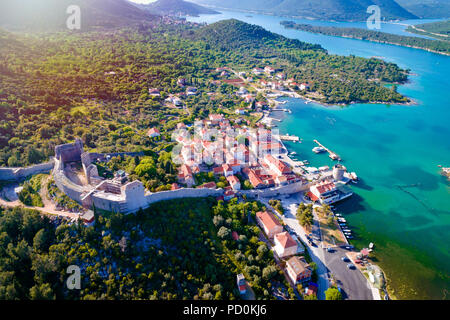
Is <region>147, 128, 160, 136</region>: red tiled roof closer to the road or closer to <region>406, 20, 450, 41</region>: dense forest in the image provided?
the road

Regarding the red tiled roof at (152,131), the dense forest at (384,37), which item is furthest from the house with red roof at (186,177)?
the dense forest at (384,37)

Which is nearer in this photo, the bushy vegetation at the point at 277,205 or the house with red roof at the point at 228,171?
the bushy vegetation at the point at 277,205

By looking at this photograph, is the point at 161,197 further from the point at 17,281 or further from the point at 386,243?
the point at 386,243

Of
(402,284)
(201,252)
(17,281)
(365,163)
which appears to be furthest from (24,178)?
(365,163)

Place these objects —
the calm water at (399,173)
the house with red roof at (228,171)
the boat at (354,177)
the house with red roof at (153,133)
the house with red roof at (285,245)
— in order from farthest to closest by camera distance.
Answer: the house with red roof at (153,133) < the boat at (354,177) < the house with red roof at (228,171) < the calm water at (399,173) < the house with red roof at (285,245)

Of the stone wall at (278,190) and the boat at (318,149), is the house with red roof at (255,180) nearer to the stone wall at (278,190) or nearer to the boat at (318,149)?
the stone wall at (278,190)

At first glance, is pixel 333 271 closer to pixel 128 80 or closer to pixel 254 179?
pixel 254 179
